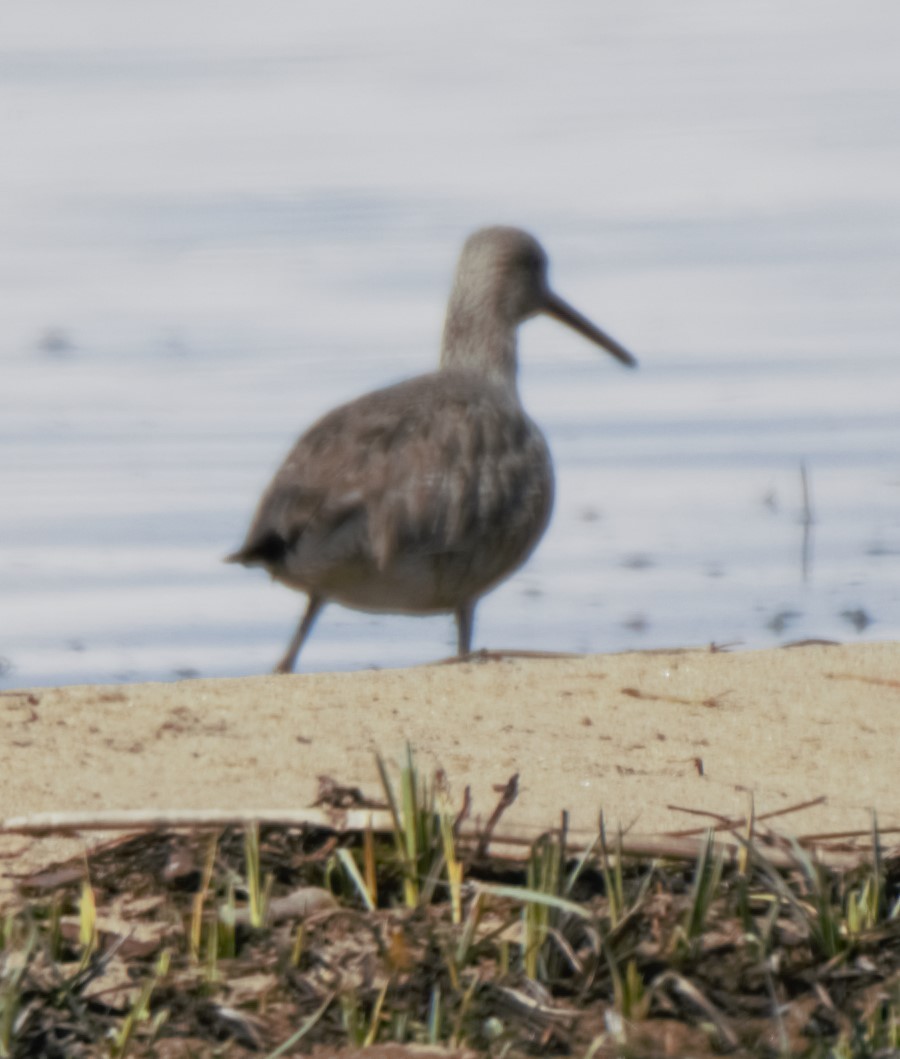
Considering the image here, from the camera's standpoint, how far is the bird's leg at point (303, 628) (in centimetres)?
688

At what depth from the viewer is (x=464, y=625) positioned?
7.12 m

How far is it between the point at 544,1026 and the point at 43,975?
0.68 metres

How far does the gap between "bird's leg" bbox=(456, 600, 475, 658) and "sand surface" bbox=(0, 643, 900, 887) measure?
1948 mm

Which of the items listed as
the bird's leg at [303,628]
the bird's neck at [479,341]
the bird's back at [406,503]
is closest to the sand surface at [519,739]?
the bird's back at [406,503]

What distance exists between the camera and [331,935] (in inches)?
131

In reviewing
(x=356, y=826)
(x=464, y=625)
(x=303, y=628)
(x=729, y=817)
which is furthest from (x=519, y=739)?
(x=464, y=625)

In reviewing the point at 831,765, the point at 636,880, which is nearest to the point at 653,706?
the point at 831,765

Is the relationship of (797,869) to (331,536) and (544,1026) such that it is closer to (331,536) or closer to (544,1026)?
(544,1026)

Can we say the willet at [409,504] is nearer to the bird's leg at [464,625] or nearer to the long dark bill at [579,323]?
the bird's leg at [464,625]

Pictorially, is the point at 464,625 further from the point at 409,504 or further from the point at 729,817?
the point at 729,817

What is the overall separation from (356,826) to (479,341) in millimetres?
4861

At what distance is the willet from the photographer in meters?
6.54

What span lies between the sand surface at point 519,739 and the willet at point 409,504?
1.54m

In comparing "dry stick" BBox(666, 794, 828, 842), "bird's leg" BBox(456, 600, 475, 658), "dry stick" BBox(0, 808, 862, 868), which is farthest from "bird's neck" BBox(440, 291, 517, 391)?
"dry stick" BBox(0, 808, 862, 868)
